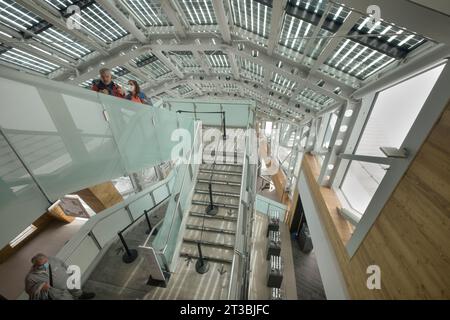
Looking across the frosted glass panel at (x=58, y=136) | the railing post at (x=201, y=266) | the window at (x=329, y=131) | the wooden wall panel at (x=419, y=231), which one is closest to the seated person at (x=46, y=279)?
the frosted glass panel at (x=58, y=136)

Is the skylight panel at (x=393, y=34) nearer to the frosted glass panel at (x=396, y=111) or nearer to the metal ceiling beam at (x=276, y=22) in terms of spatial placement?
the frosted glass panel at (x=396, y=111)

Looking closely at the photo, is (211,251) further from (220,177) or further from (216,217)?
(220,177)

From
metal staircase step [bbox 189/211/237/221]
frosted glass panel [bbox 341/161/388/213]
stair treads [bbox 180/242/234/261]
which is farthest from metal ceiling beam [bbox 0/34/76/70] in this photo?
frosted glass panel [bbox 341/161/388/213]

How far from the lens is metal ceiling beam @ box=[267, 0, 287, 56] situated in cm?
341

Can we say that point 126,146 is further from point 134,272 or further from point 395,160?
point 395,160

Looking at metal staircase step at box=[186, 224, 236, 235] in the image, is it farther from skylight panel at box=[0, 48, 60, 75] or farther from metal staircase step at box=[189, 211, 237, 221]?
skylight panel at box=[0, 48, 60, 75]

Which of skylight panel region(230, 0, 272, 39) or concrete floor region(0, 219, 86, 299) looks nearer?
skylight panel region(230, 0, 272, 39)

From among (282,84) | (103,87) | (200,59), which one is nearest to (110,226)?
(103,87)

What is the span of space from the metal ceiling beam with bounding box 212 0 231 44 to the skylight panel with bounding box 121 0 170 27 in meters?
1.66

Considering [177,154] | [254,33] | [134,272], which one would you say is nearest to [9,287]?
[134,272]

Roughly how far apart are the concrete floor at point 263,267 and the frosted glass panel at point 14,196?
21.8ft

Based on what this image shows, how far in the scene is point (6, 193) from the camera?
177 centimetres

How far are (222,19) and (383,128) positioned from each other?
4578 millimetres

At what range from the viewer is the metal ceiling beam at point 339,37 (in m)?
2.86
